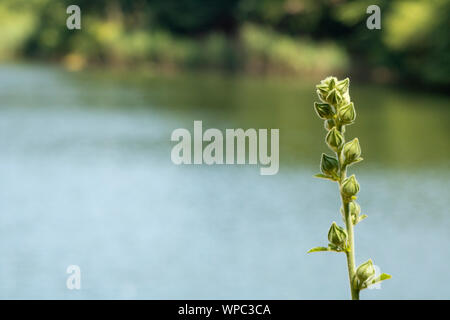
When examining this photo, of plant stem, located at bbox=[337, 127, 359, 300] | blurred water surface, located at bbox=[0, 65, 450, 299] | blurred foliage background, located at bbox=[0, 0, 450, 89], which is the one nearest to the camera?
plant stem, located at bbox=[337, 127, 359, 300]

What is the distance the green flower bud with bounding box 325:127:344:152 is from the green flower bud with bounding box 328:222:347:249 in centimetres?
10

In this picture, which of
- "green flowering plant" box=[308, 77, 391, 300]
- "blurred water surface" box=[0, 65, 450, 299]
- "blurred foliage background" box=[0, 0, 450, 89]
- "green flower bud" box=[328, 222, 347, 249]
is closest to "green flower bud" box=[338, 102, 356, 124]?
"green flowering plant" box=[308, 77, 391, 300]

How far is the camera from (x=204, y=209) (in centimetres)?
1167

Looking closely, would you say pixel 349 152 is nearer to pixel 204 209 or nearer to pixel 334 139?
pixel 334 139

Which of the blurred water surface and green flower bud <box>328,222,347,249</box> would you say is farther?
the blurred water surface

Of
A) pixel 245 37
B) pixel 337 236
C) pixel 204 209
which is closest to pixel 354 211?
pixel 337 236

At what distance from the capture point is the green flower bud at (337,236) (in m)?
1.01

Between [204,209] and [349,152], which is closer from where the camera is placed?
[349,152]

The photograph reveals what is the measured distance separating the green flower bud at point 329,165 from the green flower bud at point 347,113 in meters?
0.05

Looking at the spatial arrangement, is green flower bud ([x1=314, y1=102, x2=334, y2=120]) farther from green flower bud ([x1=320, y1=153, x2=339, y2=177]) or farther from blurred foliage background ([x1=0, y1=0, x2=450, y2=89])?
blurred foliage background ([x1=0, y1=0, x2=450, y2=89])

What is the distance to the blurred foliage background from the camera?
1129 inches

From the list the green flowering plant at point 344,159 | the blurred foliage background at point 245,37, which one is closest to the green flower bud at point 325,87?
the green flowering plant at point 344,159

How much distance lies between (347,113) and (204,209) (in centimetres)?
1075

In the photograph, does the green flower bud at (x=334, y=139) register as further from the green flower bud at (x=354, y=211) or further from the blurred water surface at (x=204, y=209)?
the blurred water surface at (x=204, y=209)
